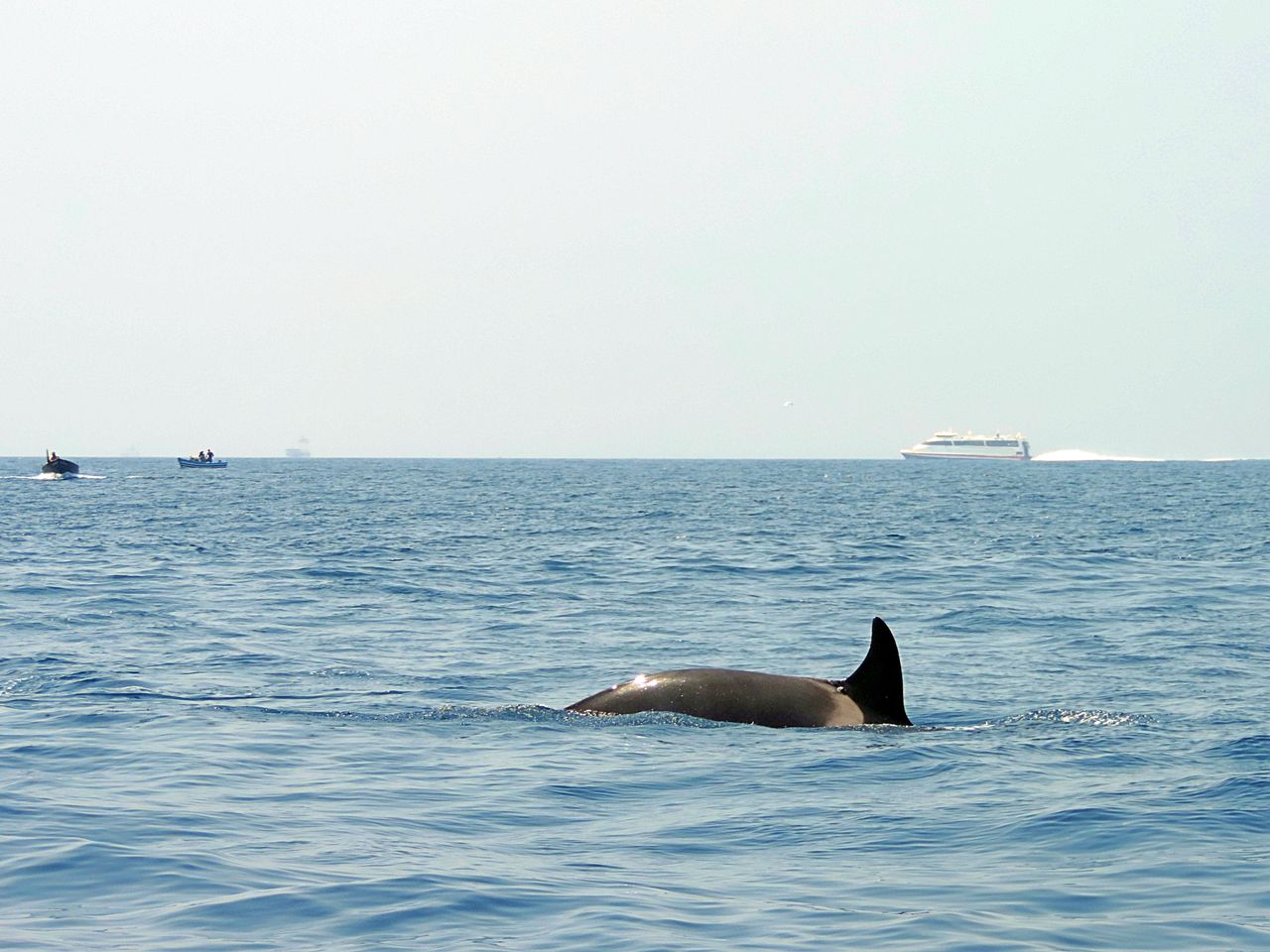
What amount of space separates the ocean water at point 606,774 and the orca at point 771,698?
191 millimetres

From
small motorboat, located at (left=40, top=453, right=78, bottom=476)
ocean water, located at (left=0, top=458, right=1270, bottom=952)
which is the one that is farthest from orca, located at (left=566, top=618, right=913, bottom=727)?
small motorboat, located at (left=40, top=453, right=78, bottom=476)

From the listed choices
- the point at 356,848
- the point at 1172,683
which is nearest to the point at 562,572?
the point at 1172,683

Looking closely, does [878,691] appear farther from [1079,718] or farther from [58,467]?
[58,467]

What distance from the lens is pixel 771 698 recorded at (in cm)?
1314

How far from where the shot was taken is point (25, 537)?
4472 centimetres

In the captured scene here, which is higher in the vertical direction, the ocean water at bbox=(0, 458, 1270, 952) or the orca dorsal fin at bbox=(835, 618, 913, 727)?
the orca dorsal fin at bbox=(835, 618, 913, 727)

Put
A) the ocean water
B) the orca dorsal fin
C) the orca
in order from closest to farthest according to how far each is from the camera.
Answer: the ocean water < the orca dorsal fin < the orca

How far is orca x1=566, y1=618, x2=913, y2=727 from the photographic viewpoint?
515 inches

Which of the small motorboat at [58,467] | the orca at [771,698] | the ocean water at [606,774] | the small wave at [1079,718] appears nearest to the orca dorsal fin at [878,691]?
the orca at [771,698]

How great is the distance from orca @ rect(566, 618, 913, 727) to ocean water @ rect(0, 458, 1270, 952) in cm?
19

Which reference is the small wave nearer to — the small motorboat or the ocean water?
the ocean water

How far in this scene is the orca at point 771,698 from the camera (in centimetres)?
1308

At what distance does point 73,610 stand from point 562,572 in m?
11.5

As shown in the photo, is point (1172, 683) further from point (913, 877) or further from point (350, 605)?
point (350, 605)
